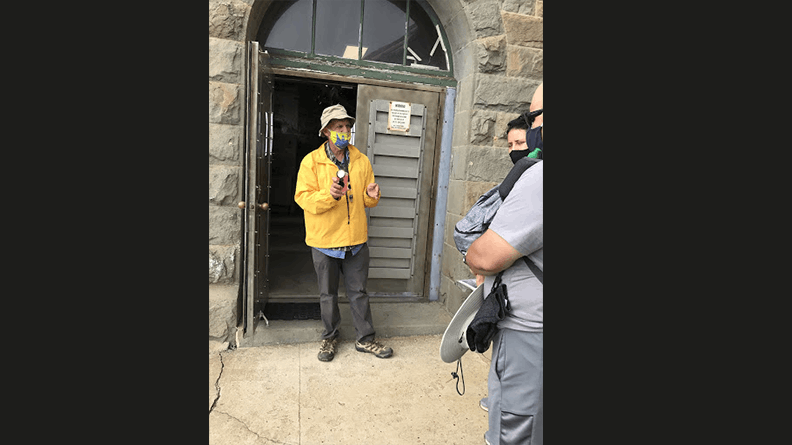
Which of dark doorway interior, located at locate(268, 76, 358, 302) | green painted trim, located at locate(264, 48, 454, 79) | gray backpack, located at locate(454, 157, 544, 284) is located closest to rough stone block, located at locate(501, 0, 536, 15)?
green painted trim, located at locate(264, 48, 454, 79)

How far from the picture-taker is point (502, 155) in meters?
4.24

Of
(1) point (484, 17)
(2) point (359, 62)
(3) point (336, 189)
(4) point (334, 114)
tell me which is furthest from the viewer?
(2) point (359, 62)

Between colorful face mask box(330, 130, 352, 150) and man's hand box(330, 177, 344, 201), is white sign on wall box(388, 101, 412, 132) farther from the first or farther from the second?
man's hand box(330, 177, 344, 201)

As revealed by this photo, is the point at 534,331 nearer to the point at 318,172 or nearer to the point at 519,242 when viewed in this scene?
the point at 519,242

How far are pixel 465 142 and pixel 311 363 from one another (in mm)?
2443

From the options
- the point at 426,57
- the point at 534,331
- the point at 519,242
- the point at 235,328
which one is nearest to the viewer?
the point at 519,242

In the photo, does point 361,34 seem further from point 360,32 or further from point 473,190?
point 473,190

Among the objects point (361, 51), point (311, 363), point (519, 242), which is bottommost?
point (311, 363)

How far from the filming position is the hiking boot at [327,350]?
358cm

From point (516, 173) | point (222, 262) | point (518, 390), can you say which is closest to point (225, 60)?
point (222, 262)

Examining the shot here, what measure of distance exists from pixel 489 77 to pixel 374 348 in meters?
2.67

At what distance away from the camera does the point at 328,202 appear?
3.32 meters

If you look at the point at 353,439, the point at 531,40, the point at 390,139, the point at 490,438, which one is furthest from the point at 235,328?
the point at 531,40

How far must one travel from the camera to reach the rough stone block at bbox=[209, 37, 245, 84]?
350 centimetres
